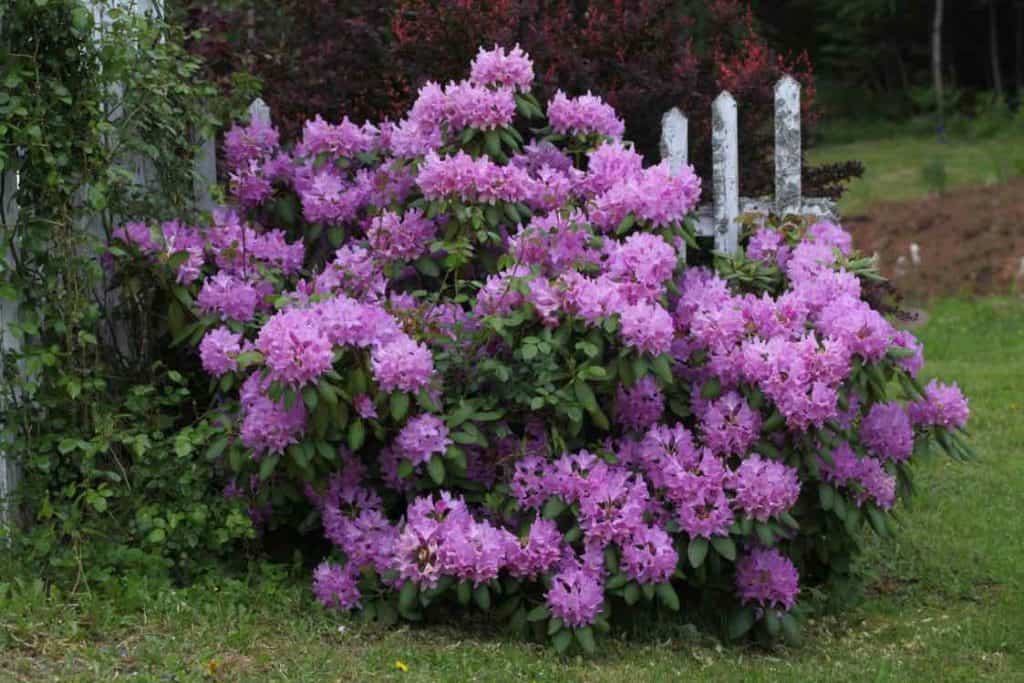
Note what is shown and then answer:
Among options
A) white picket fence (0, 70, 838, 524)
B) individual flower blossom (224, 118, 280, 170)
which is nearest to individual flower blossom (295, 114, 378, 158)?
individual flower blossom (224, 118, 280, 170)

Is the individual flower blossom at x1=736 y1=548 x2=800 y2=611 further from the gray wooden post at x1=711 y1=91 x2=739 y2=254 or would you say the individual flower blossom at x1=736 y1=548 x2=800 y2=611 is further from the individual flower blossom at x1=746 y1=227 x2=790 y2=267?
the gray wooden post at x1=711 y1=91 x2=739 y2=254

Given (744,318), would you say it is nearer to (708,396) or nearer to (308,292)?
(708,396)

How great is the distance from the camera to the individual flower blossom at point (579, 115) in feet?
16.4

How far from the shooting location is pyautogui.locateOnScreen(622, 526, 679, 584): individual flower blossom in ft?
13.9

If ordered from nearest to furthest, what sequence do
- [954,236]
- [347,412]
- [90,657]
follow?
1. [90,657]
2. [347,412]
3. [954,236]

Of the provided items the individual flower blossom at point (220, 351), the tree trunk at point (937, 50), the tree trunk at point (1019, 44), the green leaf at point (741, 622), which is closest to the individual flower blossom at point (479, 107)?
the individual flower blossom at point (220, 351)

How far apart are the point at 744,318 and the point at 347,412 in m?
1.32

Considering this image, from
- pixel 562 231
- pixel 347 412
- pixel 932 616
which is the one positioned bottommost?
pixel 932 616

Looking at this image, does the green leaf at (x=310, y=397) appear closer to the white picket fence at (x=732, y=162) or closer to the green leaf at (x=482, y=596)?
the green leaf at (x=482, y=596)

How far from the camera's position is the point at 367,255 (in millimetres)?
4902

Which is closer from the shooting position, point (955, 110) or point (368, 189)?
point (368, 189)

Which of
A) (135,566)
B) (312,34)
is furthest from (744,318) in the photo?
(312,34)

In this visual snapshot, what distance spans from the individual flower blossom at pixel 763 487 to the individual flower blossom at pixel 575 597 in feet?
1.74

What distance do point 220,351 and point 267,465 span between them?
0.48 metres
